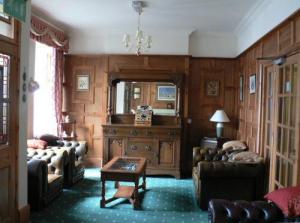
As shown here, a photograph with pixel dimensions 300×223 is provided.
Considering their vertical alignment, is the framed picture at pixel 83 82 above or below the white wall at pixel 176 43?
below

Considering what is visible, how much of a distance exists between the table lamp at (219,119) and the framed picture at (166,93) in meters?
0.89

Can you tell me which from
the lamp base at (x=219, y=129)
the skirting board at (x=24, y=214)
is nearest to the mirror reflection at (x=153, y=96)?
the lamp base at (x=219, y=129)

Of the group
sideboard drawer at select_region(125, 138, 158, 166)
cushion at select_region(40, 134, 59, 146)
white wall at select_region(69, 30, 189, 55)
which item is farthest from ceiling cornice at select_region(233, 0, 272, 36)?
cushion at select_region(40, 134, 59, 146)

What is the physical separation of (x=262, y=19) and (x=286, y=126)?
1781mm

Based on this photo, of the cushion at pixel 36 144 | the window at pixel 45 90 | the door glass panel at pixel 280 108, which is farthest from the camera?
the window at pixel 45 90

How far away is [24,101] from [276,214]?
2.80m

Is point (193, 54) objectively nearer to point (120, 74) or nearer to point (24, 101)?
point (120, 74)

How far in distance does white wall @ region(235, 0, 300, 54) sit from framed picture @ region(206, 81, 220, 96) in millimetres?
790

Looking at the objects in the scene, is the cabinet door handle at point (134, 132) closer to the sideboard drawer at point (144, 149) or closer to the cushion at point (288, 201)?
the sideboard drawer at point (144, 149)

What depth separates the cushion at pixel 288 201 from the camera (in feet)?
8.01

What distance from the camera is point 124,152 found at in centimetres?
625

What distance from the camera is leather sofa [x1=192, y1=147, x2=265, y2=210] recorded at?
4.15 m

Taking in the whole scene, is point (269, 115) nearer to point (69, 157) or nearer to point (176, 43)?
point (176, 43)

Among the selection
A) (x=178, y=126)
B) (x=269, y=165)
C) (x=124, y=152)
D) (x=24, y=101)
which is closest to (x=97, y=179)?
(x=124, y=152)
